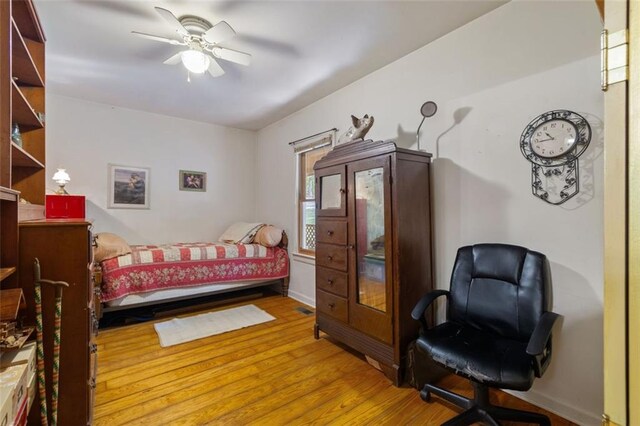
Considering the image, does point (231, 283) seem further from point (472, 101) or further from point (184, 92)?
point (472, 101)

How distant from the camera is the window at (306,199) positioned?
A: 12.2 ft

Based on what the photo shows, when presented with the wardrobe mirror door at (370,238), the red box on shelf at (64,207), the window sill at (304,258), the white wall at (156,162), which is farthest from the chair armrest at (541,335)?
the white wall at (156,162)

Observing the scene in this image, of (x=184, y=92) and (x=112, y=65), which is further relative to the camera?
(x=184, y=92)

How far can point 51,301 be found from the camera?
4.19 ft

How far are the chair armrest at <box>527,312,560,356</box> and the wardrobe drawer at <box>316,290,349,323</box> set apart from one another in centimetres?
131

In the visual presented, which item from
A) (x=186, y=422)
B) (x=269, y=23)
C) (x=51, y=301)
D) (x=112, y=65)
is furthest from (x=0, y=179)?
(x=112, y=65)

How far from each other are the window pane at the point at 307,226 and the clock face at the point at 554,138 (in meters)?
2.44

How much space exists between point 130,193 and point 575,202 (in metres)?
4.60

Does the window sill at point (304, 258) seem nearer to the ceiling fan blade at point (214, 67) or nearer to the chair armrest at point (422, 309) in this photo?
the chair armrest at point (422, 309)

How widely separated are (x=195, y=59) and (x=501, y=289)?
8.38 feet

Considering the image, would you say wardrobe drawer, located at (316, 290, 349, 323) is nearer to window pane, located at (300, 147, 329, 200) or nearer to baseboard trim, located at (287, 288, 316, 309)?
baseboard trim, located at (287, 288, 316, 309)

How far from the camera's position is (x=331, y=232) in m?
2.51

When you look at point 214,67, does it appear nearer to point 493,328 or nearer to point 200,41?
point 200,41

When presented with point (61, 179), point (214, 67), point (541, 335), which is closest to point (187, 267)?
point (61, 179)
